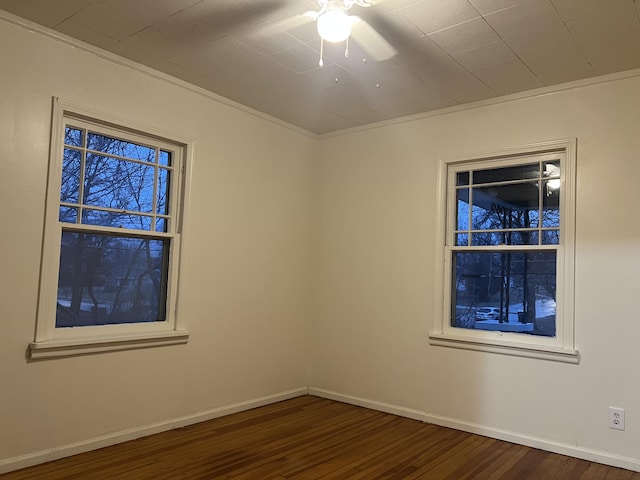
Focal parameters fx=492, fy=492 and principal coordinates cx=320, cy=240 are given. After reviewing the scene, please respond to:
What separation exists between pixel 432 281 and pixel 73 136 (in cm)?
279

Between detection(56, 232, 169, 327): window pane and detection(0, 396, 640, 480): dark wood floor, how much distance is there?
0.84m

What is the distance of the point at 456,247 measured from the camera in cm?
392

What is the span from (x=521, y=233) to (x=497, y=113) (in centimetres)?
93

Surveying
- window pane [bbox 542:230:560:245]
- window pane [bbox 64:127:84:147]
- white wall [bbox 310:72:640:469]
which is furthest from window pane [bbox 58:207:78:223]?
window pane [bbox 542:230:560:245]

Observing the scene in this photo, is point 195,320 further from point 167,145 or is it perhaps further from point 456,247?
point 456,247

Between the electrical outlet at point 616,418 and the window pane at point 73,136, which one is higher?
the window pane at point 73,136

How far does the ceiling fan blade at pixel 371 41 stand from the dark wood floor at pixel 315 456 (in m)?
2.52

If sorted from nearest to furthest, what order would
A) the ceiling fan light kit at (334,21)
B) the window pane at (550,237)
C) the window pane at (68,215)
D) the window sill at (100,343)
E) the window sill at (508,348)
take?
1. the ceiling fan light kit at (334,21)
2. the window sill at (100,343)
3. the window pane at (68,215)
4. the window sill at (508,348)
5. the window pane at (550,237)

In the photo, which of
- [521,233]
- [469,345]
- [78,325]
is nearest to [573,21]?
[521,233]

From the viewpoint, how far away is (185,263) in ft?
11.9

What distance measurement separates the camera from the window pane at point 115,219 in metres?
3.17

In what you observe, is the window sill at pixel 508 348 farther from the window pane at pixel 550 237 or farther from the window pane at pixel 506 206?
the window pane at pixel 506 206

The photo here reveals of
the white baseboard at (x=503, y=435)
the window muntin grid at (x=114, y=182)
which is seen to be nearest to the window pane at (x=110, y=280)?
the window muntin grid at (x=114, y=182)

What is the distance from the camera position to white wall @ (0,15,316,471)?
2775 millimetres
